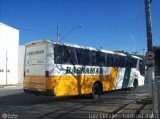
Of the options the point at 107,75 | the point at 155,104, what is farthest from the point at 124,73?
the point at 155,104

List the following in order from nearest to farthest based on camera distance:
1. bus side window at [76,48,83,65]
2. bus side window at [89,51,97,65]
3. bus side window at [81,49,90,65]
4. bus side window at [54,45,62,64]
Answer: bus side window at [54,45,62,64]
bus side window at [76,48,83,65]
bus side window at [81,49,90,65]
bus side window at [89,51,97,65]

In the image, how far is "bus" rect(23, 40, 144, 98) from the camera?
15141 millimetres

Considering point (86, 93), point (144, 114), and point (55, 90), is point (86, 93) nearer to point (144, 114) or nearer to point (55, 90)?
point (55, 90)

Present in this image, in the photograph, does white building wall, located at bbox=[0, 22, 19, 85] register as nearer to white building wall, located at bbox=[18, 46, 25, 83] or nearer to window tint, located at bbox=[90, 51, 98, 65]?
white building wall, located at bbox=[18, 46, 25, 83]

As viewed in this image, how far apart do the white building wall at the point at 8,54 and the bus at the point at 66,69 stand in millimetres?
28930

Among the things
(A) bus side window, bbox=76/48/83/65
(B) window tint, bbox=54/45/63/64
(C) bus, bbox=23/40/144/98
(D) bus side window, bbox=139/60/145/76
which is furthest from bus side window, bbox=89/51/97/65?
(D) bus side window, bbox=139/60/145/76

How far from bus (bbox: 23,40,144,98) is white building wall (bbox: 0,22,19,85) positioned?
28.9m

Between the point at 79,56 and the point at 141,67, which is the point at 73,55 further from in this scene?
the point at 141,67

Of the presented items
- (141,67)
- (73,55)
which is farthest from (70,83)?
(141,67)

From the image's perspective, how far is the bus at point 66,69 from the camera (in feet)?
49.7

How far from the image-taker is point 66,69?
625 inches

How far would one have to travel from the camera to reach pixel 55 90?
585 inches

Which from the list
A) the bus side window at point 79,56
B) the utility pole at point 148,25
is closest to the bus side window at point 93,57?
the bus side window at point 79,56

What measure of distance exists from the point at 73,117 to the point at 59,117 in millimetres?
510
